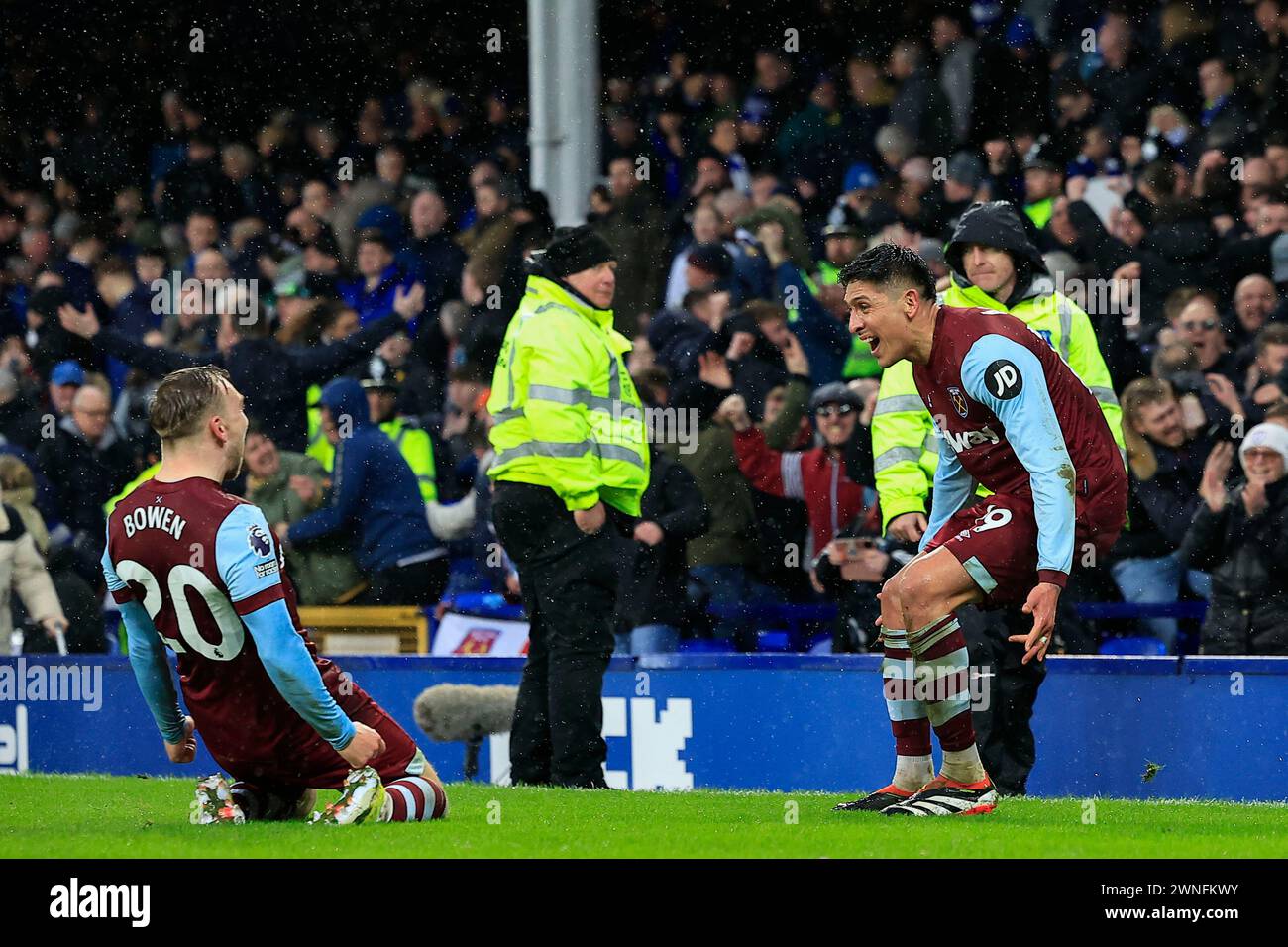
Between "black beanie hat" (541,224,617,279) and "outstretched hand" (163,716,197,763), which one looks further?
"black beanie hat" (541,224,617,279)

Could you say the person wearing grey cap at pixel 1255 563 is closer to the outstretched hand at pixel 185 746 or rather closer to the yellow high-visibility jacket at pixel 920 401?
the yellow high-visibility jacket at pixel 920 401

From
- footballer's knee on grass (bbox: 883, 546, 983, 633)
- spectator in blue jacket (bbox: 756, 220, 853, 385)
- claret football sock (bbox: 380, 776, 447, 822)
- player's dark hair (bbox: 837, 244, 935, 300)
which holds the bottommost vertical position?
claret football sock (bbox: 380, 776, 447, 822)

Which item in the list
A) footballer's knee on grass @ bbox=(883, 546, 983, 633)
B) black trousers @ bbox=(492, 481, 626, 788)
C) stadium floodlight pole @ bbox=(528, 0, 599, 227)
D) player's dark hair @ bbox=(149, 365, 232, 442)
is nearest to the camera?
player's dark hair @ bbox=(149, 365, 232, 442)

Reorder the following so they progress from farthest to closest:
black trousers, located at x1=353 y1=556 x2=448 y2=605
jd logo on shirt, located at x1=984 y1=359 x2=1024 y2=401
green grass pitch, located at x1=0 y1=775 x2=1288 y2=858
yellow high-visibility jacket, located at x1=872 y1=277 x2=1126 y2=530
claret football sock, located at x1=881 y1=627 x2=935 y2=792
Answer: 1. black trousers, located at x1=353 y1=556 x2=448 y2=605
2. yellow high-visibility jacket, located at x1=872 y1=277 x2=1126 y2=530
3. claret football sock, located at x1=881 y1=627 x2=935 y2=792
4. jd logo on shirt, located at x1=984 y1=359 x2=1024 y2=401
5. green grass pitch, located at x1=0 y1=775 x2=1288 y2=858

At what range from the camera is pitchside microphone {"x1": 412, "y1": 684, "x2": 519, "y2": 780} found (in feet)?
30.7

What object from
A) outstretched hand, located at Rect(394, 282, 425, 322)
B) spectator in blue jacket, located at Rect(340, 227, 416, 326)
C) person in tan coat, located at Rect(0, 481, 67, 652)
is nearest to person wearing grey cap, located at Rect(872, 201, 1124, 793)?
person in tan coat, located at Rect(0, 481, 67, 652)

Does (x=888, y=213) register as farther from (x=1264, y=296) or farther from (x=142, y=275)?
(x=142, y=275)

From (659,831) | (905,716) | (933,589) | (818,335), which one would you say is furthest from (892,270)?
(818,335)

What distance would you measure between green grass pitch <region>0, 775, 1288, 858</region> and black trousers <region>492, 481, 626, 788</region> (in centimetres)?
45

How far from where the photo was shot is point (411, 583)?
1196cm

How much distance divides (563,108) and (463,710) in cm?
549

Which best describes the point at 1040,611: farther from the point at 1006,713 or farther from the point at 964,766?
the point at 1006,713

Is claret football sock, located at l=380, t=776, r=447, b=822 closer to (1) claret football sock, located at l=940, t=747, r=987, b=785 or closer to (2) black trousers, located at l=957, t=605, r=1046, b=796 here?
(1) claret football sock, located at l=940, t=747, r=987, b=785

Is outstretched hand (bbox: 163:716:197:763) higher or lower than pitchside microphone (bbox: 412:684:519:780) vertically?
higher
